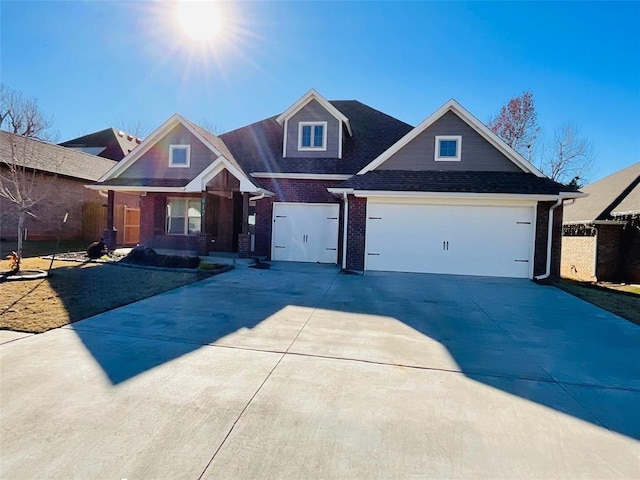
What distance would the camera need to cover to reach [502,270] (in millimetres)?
11719

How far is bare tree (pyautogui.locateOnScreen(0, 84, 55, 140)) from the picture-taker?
28.1 m

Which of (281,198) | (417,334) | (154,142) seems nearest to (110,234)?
(154,142)

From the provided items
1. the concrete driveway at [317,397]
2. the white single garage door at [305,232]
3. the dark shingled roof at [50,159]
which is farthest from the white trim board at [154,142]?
the concrete driveway at [317,397]

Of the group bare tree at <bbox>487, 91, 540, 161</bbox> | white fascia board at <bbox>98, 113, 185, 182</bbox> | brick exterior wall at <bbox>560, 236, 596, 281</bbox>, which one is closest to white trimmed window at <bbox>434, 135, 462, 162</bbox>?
brick exterior wall at <bbox>560, 236, 596, 281</bbox>

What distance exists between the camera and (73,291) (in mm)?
7520

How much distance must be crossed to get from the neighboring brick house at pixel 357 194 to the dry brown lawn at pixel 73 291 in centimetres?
403

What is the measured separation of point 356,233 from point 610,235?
41.0ft

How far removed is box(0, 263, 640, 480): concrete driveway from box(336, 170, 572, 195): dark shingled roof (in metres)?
5.78

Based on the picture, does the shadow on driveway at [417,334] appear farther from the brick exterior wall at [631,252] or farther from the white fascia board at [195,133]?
the brick exterior wall at [631,252]

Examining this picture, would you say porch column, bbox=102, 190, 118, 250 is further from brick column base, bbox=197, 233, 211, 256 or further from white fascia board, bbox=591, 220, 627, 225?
white fascia board, bbox=591, 220, 627, 225

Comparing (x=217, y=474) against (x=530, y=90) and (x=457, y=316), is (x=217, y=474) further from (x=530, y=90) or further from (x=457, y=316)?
(x=530, y=90)

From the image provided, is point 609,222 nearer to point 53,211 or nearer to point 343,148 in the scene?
point 343,148

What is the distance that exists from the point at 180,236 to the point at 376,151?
9.36 metres

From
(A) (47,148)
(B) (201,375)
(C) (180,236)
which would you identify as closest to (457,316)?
(B) (201,375)
